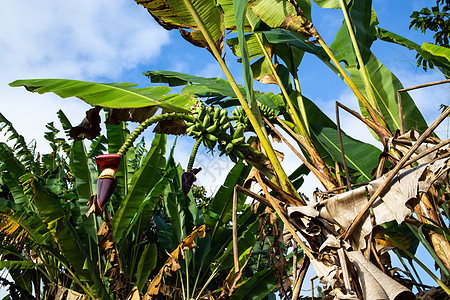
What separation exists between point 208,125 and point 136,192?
2490mm

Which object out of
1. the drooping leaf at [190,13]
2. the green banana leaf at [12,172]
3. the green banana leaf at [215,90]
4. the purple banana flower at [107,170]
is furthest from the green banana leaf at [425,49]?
the green banana leaf at [12,172]

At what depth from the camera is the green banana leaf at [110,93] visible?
176 centimetres

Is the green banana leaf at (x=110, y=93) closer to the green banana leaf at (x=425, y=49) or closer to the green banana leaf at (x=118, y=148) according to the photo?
the green banana leaf at (x=425, y=49)

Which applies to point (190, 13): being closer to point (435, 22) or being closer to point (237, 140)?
point (237, 140)

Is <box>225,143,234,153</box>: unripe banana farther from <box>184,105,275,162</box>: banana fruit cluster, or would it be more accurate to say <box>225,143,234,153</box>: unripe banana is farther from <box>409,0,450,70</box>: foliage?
<box>409,0,450,70</box>: foliage

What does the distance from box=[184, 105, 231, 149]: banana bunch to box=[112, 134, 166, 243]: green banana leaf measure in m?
2.37

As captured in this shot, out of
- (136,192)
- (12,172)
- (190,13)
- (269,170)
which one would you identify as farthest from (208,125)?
(12,172)

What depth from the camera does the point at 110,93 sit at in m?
1.94

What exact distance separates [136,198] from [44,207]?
102 cm

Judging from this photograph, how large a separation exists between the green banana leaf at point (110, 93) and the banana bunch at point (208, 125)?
7.3 inches

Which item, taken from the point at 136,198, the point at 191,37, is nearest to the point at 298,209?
the point at 191,37

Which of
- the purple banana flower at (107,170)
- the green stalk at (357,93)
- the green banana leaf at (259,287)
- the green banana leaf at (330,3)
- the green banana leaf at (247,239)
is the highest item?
the green banana leaf at (330,3)

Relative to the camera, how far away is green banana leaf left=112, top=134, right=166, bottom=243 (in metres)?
3.73

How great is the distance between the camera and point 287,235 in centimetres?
142
